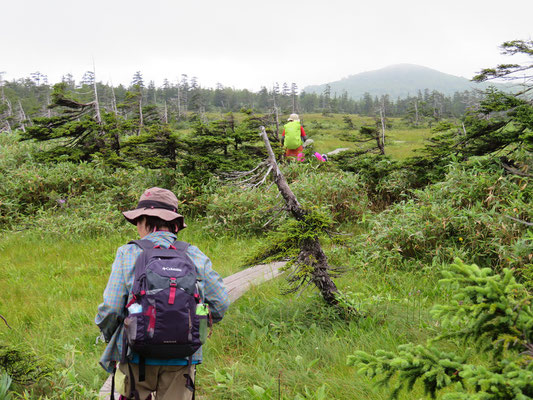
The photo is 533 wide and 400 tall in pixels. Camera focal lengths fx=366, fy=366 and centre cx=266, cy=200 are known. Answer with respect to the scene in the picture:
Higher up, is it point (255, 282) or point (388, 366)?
point (388, 366)

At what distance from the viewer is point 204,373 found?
400cm

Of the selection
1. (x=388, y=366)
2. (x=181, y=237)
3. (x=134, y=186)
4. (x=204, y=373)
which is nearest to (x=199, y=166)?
(x=134, y=186)

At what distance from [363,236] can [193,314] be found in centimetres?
542

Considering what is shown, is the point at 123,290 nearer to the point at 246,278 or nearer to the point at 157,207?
the point at 157,207

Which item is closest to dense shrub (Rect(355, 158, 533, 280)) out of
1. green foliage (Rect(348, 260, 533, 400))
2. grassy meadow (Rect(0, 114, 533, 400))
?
grassy meadow (Rect(0, 114, 533, 400))

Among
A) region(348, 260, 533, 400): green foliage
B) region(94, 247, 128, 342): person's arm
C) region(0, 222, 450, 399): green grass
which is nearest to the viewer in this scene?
region(348, 260, 533, 400): green foliage

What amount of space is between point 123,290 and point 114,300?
0.30ft

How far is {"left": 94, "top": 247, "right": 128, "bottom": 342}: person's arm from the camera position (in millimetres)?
2646

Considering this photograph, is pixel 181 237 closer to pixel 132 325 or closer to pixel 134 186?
pixel 134 186

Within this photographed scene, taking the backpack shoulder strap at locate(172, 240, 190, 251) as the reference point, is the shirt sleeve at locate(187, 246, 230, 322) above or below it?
below

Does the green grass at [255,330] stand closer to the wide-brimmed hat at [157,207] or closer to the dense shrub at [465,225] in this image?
the dense shrub at [465,225]

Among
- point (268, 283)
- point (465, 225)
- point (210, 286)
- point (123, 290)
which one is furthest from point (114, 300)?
point (465, 225)

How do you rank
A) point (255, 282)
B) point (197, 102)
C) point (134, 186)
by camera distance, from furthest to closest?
point (197, 102)
point (134, 186)
point (255, 282)

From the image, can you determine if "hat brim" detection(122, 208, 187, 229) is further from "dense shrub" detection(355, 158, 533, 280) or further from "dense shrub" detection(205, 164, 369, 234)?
"dense shrub" detection(205, 164, 369, 234)
